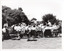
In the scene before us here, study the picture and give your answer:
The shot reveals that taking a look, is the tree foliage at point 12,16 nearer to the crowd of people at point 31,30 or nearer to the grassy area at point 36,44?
the crowd of people at point 31,30

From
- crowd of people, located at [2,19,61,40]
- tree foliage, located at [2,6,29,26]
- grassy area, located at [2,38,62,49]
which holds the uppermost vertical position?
tree foliage, located at [2,6,29,26]

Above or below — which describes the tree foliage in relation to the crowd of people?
above

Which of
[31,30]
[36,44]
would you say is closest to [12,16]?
[31,30]

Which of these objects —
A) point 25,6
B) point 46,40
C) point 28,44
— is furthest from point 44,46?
point 25,6

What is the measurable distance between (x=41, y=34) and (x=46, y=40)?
0.43ft

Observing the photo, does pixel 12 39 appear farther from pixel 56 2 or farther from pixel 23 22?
pixel 56 2

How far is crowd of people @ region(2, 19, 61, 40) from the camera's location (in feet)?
7.44

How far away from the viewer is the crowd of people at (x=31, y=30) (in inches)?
89.3

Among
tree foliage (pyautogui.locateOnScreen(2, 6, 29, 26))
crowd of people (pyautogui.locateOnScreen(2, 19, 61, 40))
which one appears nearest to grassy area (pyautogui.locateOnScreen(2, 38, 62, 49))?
crowd of people (pyautogui.locateOnScreen(2, 19, 61, 40))

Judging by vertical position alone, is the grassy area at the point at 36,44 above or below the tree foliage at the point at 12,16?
below

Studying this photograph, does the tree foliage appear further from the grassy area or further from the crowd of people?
the grassy area

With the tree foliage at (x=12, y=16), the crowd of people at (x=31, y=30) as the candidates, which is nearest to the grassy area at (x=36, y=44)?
the crowd of people at (x=31, y=30)

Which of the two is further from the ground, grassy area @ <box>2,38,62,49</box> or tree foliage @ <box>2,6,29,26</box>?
tree foliage @ <box>2,6,29,26</box>

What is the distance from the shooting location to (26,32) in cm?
229
